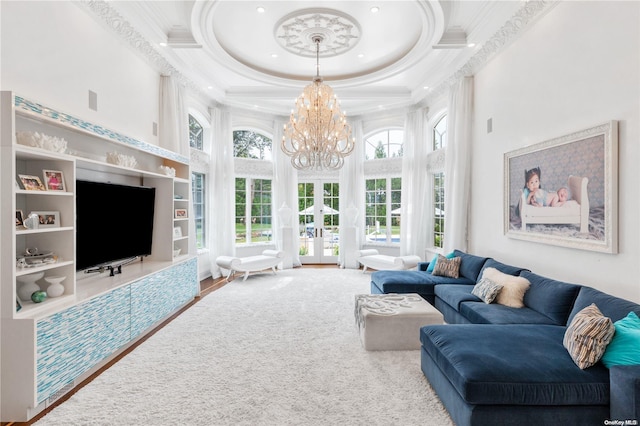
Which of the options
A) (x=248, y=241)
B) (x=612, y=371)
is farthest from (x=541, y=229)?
(x=248, y=241)

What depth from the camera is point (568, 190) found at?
3.30 meters

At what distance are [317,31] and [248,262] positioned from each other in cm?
457

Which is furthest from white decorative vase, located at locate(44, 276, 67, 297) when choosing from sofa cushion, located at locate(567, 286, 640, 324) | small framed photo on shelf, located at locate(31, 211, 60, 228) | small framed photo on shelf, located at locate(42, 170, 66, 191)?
sofa cushion, located at locate(567, 286, 640, 324)

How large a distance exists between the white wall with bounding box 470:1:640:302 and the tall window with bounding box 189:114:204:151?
5613mm

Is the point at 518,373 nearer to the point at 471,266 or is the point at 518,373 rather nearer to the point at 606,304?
the point at 606,304

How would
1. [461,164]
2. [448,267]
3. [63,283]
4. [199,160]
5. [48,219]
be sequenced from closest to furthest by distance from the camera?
[48,219]
[63,283]
[448,267]
[461,164]
[199,160]

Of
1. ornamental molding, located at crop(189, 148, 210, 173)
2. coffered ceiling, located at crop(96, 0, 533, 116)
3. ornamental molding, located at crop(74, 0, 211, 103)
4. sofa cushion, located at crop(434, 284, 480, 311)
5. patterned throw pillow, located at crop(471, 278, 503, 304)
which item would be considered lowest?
sofa cushion, located at crop(434, 284, 480, 311)

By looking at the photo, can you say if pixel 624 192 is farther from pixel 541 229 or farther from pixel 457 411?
pixel 457 411

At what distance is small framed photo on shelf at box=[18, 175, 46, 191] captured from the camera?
249 centimetres

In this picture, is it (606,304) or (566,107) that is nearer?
(606,304)

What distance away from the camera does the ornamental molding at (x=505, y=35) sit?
3648mm

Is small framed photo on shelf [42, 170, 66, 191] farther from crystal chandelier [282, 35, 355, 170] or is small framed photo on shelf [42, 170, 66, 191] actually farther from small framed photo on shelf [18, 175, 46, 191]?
crystal chandelier [282, 35, 355, 170]

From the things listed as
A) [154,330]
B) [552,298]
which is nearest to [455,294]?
[552,298]

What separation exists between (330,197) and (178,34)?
5.11 m
